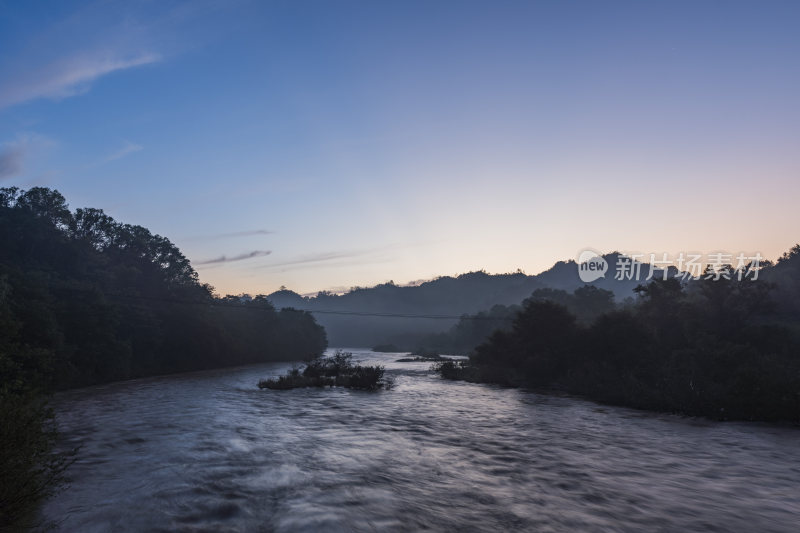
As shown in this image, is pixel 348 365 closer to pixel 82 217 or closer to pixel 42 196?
pixel 42 196

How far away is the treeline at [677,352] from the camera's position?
23734 mm

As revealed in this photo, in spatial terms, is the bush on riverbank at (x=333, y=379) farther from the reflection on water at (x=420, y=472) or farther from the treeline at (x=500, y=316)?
the treeline at (x=500, y=316)

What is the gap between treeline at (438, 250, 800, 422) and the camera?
77.9 feet

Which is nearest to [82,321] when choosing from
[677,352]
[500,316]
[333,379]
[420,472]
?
[333,379]

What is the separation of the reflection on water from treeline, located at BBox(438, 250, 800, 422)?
2.71 m

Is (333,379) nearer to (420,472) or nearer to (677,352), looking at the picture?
(420,472)

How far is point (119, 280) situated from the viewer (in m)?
64.0

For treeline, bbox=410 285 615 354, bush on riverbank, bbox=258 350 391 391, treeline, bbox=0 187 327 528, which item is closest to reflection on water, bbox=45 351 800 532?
treeline, bbox=0 187 327 528

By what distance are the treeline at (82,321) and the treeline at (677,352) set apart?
2975cm

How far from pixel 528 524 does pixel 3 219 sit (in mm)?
63577

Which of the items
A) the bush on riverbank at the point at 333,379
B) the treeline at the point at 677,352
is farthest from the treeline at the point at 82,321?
the treeline at the point at 677,352

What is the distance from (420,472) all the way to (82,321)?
1640 inches

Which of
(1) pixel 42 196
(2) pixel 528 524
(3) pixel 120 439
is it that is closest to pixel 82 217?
(1) pixel 42 196

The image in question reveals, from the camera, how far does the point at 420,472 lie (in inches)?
530
